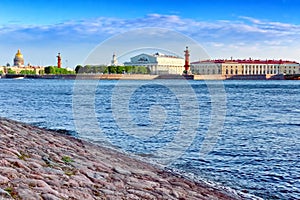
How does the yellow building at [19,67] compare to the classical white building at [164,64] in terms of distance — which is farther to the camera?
the yellow building at [19,67]

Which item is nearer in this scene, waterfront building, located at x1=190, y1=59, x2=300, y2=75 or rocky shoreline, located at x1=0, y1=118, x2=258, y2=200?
rocky shoreline, located at x1=0, y1=118, x2=258, y2=200

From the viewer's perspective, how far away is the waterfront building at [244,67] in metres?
112

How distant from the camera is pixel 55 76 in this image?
378ft

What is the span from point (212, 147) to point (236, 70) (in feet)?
358

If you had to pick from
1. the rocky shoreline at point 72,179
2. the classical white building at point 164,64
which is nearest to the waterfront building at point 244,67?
the classical white building at point 164,64

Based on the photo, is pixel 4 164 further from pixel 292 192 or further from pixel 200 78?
pixel 200 78

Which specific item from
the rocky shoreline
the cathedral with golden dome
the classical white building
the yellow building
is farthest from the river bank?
the rocky shoreline

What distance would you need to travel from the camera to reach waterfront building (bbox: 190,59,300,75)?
366 ft

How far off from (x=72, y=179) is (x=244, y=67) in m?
117

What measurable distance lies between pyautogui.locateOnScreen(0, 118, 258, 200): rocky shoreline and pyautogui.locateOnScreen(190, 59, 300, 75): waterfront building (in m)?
104

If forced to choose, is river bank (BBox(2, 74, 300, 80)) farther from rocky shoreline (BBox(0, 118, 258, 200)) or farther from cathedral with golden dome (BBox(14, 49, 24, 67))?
rocky shoreline (BBox(0, 118, 258, 200))

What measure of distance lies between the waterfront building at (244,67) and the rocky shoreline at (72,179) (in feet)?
341

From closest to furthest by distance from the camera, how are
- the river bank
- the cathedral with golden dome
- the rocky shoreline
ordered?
1. the rocky shoreline
2. the river bank
3. the cathedral with golden dome

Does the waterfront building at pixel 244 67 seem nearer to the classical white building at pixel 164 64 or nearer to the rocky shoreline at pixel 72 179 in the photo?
the classical white building at pixel 164 64
